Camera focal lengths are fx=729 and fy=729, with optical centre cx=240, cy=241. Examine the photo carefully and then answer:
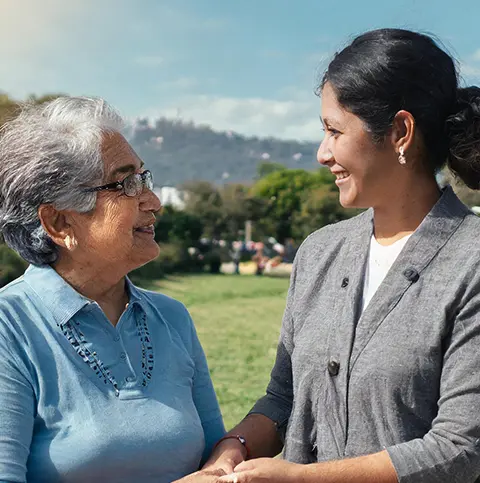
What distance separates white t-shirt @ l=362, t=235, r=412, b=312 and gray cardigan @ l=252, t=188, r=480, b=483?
0.09 ft

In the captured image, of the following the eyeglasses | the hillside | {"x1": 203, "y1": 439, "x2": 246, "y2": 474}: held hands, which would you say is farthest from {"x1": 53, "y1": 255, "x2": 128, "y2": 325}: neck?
the hillside

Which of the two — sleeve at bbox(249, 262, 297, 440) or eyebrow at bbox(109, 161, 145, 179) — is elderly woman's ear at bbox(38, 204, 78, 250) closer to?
eyebrow at bbox(109, 161, 145, 179)

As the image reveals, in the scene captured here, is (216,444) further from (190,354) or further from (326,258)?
(326,258)

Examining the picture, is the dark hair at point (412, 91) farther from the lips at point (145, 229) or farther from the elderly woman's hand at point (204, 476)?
the elderly woman's hand at point (204, 476)

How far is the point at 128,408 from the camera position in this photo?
217cm

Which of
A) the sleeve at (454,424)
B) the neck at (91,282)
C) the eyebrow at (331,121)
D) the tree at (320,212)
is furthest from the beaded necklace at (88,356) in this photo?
the tree at (320,212)

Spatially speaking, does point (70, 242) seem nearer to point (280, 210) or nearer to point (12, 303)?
point (12, 303)

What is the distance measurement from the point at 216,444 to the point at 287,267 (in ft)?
118

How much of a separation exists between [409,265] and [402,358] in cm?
27

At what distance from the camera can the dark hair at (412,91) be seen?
205 cm

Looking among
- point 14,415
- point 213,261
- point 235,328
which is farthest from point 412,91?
point 213,261

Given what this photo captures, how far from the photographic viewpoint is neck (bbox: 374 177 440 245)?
7.10ft

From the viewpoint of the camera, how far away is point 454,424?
1.89m

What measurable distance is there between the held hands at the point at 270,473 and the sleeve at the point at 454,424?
0.85 ft
